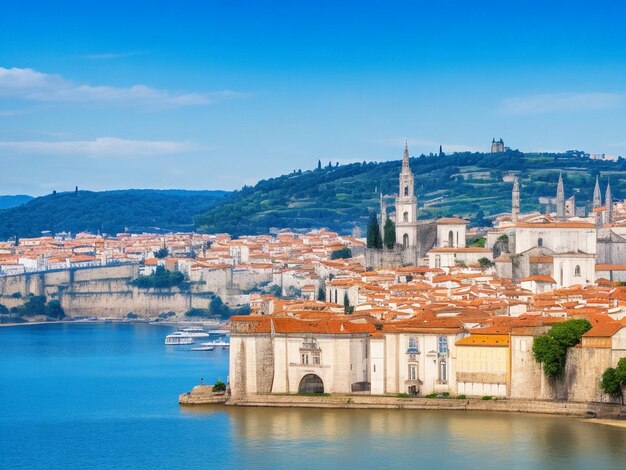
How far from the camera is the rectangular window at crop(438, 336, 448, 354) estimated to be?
3406 cm

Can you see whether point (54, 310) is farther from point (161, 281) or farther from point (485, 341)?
point (485, 341)

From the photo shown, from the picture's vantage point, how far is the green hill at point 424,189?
332ft

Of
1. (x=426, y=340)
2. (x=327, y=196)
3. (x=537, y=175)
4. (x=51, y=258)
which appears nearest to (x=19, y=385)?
(x=426, y=340)

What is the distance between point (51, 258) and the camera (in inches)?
3698

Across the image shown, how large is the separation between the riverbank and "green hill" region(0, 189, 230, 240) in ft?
336

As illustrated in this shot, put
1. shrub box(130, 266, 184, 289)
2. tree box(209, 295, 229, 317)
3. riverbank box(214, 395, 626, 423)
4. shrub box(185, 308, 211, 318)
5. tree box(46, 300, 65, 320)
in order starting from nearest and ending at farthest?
1. riverbank box(214, 395, 626, 423)
2. tree box(209, 295, 229, 317)
3. shrub box(185, 308, 211, 318)
4. tree box(46, 300, 65, 320)
5. shrub box(130, 266, 184, 289)

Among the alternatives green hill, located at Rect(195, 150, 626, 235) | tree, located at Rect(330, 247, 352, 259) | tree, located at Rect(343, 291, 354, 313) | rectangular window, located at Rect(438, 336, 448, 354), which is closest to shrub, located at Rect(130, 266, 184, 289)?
tree, located at Rect(330, 247, 352, 259)

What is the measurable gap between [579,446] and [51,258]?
66.6 m

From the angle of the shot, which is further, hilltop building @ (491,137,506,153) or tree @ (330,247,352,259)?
hilltop building @ (491,137,506,153)

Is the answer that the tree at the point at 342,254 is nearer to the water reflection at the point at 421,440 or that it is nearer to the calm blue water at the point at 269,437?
the calm blue water at the point at 269,437

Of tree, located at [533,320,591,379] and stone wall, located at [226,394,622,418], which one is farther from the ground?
tree, located at [533,320,591,379]

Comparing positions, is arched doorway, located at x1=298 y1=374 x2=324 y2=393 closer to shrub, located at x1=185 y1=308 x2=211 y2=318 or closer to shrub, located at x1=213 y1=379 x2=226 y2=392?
shrub, located at x1=213 y1=379 x2=226 y2=392

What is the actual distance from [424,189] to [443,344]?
74.9 metres

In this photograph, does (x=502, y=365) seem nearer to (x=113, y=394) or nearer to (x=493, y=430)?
(x=493, y=430)
